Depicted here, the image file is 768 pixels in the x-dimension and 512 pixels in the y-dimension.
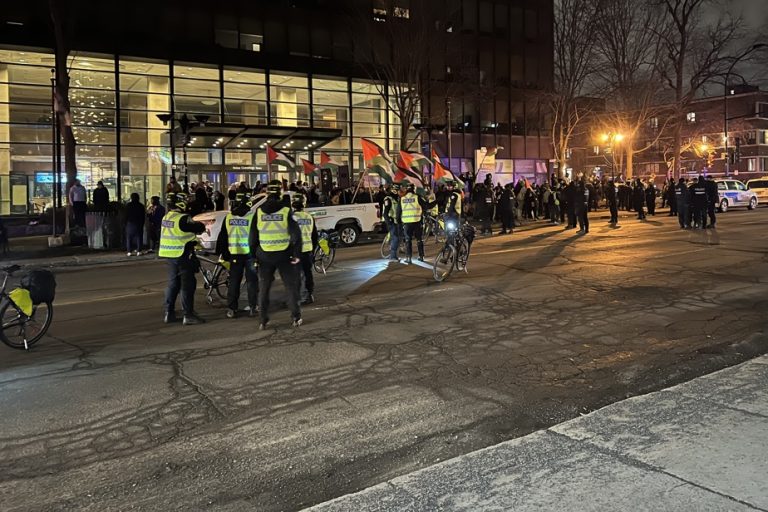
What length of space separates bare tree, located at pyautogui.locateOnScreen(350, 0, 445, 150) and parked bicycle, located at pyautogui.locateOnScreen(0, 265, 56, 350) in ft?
69.0

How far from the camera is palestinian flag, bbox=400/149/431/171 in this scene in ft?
62.9

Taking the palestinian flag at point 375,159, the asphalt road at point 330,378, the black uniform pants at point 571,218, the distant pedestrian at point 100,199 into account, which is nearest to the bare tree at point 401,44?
the black uniform pants at point 571,218

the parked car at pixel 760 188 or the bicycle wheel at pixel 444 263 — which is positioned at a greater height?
the parked car at pixel 760 188

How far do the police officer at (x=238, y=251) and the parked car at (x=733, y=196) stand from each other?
3191 centimetres

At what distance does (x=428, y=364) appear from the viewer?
6.51 meters

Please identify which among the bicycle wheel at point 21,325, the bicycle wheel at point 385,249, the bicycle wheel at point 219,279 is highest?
the bicycle wheel at point 385,249

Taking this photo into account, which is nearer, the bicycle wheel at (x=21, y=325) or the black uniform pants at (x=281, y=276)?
the bicycle wheel at (x=21, y=325)

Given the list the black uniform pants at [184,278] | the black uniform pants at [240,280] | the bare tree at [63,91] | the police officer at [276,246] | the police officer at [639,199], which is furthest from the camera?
the police officer at [639,199]

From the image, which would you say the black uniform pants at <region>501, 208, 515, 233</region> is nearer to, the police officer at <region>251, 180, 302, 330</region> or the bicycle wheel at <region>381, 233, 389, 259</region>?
the bicycle wheel at <region>381, 233, 389, 259</region>

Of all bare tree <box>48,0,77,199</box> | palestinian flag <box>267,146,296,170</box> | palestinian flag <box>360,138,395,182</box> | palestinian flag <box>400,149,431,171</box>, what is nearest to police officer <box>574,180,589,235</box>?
palestinian flag <box>400,149,431,171</box>

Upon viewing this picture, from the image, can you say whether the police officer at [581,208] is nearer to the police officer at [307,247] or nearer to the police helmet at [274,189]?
the police officer at [307,247]

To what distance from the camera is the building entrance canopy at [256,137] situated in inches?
1014

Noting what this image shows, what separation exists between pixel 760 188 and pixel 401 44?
25176 millimetres

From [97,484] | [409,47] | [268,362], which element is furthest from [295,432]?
[409,47]
